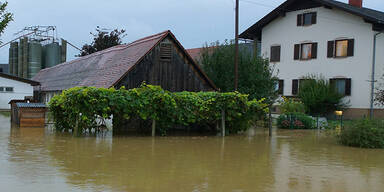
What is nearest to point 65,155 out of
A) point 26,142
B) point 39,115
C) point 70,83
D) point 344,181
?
point 26,142

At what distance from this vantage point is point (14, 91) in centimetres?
4119

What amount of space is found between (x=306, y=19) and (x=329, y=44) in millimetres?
2935

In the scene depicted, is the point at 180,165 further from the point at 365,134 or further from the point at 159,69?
the point at 159,69

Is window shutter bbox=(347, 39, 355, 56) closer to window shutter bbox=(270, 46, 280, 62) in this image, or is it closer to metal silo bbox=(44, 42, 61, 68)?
window shutter bbox=(270, 46, 280, 62)

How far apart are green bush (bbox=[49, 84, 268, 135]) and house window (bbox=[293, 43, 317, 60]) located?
561 inches

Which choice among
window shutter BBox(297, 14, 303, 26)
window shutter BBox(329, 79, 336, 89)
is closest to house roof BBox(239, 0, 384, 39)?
window shutter BBox(297, 14, 303, 26)

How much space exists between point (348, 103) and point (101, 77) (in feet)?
56.3

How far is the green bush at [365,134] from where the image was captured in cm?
1595

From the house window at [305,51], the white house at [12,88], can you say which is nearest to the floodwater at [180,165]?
the house window at [305,51]

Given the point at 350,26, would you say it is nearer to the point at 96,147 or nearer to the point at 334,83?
the point at 334,83

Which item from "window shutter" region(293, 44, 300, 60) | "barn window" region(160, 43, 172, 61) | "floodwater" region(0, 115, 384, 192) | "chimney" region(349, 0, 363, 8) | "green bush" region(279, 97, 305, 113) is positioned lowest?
"floodwater" region(0, 115, 384, 192)

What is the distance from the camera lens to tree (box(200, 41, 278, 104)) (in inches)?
965

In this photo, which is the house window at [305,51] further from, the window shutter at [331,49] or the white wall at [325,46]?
the window shutter at [331,49]

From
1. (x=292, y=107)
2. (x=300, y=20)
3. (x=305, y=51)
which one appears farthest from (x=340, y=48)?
(x=292, y=107)
